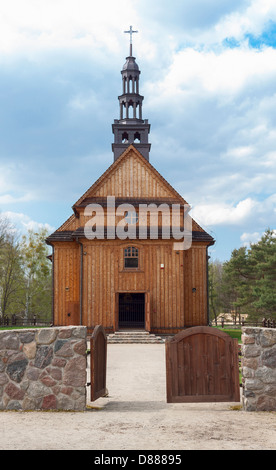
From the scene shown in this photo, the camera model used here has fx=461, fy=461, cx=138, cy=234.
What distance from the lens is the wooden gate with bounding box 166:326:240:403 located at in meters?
8.41

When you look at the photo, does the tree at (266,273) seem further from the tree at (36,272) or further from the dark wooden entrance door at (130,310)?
the tree at (36,272)

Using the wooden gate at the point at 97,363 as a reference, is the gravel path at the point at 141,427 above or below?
below

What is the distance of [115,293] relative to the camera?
81.8ft

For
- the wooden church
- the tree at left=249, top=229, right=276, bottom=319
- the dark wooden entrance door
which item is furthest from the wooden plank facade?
the tree at left=249, top=229, right=276, bottom=319

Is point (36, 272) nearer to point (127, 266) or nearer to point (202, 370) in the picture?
point (127, 266)

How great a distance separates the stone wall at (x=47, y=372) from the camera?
8109mm

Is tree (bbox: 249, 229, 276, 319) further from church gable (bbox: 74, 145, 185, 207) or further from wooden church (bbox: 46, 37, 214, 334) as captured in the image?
church gable (bbox: 74, 145, 185, 207)

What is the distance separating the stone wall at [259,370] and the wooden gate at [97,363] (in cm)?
273
